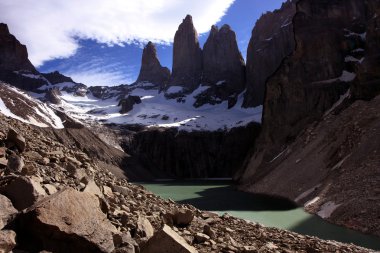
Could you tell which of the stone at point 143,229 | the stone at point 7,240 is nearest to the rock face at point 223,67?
the stone at point 143,229

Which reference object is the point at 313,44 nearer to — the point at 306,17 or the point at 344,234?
the point at 306,17

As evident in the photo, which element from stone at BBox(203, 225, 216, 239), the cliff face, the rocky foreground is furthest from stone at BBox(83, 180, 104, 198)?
the cliff face

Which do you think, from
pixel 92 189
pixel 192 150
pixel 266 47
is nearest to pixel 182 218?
pixel 92 189

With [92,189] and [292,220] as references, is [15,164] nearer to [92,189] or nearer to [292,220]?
[92,189]

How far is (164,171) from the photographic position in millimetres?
138000

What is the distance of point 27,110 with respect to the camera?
357 feet

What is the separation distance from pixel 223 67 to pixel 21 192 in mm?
186753

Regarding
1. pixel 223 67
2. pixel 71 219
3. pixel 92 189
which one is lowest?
pixel 71 219

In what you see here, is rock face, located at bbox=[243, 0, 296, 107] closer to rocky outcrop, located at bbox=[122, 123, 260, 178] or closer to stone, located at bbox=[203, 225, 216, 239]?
rocky outcrop, located at bbox=[122, 123, 260, 178]

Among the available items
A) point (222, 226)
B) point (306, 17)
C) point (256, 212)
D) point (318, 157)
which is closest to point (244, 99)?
point (306, 17)

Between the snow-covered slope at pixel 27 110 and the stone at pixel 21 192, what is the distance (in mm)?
97005

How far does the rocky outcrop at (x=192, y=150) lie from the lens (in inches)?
5335

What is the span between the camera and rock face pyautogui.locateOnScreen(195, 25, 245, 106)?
616ft

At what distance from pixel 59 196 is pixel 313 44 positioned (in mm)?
84842
